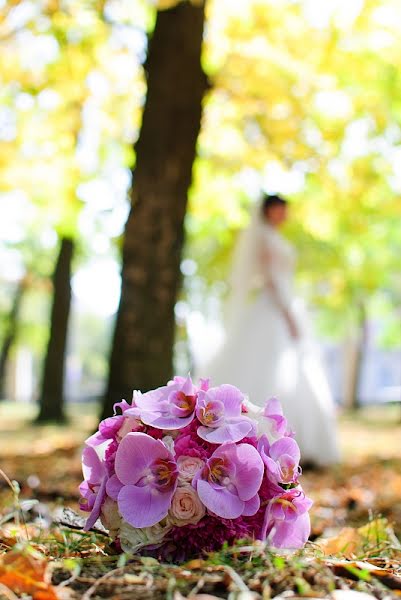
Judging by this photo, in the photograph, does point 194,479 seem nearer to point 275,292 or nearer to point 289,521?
point 289,521

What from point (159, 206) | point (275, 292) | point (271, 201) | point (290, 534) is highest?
point (271, 201)

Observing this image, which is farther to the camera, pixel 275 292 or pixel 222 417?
pixel 275 292

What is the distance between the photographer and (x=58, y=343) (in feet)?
41.3

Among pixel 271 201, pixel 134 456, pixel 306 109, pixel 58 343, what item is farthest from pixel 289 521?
pixel 58 343

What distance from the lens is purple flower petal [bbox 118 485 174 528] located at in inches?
60.8

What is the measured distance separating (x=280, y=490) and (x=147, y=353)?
4767mm

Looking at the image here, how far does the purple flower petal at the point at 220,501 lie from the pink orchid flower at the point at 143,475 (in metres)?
0.06

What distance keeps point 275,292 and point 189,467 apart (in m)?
5.46

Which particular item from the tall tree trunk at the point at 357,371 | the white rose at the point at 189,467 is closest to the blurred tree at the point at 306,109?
the white rose at the point at 189,467

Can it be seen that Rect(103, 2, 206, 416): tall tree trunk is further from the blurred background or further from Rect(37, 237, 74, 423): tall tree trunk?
Rect(37, 237, 74, 423): tall tree trunk

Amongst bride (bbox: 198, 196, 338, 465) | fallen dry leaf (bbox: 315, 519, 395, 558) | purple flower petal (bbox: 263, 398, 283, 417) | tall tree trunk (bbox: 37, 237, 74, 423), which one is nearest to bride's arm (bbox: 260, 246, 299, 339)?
bride (bbox: 198, 196, 338, 465)

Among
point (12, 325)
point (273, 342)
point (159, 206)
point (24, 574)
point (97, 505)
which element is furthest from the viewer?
point (12, 325)

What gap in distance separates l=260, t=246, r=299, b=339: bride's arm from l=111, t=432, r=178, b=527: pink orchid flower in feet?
17.5

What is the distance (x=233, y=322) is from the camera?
23.3 ft
